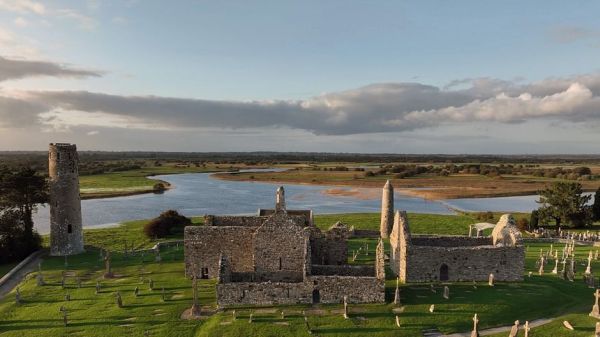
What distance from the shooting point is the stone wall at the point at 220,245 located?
28.9 m

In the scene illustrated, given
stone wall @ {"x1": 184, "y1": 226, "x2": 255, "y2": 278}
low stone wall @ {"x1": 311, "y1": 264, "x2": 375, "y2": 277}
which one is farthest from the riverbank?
stone wall @ {"x1": 184, "y1": 226, "x2": 255, "y2": 278}

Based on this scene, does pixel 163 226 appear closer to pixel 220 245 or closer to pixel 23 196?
pixel 23 196

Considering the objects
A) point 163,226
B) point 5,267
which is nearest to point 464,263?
point 163,226

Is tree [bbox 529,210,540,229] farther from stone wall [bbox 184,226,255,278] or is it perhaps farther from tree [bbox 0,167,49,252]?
tree [bbox 0,167,49,252]

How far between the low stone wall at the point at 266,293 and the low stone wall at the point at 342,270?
2.21m

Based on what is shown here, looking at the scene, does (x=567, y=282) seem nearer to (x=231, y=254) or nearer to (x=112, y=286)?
(x=231, y=254)

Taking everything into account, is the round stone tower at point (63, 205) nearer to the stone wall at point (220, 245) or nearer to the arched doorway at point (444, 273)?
the stone wall at point (220, 245)

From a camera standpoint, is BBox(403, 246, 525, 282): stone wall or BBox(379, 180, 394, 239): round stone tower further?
BBox(379, 180, 394, 239): round stone tower

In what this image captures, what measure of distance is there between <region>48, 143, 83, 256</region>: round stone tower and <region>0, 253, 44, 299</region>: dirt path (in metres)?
1.84

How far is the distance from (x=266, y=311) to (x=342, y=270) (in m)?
5.85

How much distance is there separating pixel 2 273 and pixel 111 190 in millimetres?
59989

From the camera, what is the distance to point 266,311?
877 inches

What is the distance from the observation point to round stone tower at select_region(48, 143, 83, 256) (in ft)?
123

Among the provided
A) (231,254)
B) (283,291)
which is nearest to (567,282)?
(283,291)
